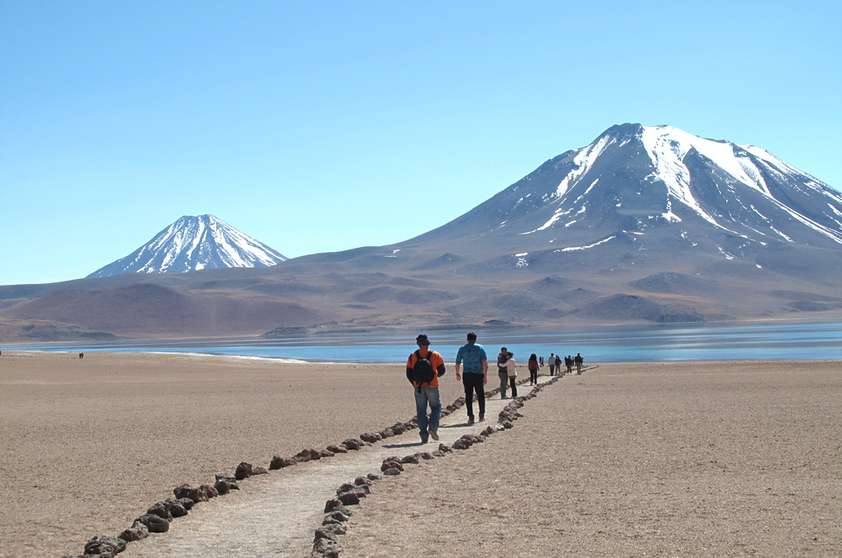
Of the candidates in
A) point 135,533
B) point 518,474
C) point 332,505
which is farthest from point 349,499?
point 518,474

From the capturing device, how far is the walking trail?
19.4 feet

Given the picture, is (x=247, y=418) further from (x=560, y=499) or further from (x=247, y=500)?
(x=560, y=499)

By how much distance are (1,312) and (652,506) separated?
21530 cm

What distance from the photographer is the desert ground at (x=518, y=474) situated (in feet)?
19.5

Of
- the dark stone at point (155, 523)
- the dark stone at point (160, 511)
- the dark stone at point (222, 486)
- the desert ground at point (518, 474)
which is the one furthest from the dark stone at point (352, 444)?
the dark stone at point (155, 523)

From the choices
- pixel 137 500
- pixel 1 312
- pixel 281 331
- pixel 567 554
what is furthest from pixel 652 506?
pixel 1 312

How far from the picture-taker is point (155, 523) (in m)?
6.44

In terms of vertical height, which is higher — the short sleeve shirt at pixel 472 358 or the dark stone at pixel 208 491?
the short sleeve shirt at pixel 472 358

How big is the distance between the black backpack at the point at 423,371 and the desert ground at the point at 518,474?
1.23 meters

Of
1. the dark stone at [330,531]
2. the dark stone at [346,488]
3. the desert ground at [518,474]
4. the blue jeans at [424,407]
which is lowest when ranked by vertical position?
the desert ground at [518,474]

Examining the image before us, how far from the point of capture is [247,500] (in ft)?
24.9

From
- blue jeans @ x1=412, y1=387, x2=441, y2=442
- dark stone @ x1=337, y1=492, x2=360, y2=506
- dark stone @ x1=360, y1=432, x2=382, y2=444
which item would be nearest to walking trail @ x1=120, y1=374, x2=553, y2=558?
dark stone @ x1=337, y1=492, x2=360, y2=506

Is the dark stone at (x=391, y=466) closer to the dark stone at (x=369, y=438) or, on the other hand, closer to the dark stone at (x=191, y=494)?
the dark stone at (x=191, y=494)

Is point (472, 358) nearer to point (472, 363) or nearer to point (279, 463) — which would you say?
point (472, 363)
